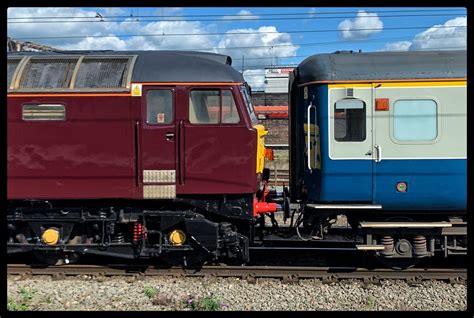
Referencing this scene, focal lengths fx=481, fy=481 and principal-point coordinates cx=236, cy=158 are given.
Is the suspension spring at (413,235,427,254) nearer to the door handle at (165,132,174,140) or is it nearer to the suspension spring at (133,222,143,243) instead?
the door handle at (165,132,174,140)

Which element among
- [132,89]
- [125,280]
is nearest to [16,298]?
[125,280]

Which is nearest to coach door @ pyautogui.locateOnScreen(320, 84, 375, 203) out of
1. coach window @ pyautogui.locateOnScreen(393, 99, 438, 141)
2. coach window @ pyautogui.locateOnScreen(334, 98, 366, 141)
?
coach window @ pyautogui.locateOnScreen(334, 98, 366, 141)

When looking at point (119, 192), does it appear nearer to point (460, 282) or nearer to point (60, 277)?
point (60, 277)

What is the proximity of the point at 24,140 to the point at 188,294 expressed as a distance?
10.4 feet

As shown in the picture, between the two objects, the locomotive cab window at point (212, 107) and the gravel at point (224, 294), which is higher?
the locomotive cab window at point (212, 107)

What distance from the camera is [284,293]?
6703 mm

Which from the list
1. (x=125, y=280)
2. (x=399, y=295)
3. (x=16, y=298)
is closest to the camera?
(x=16, y=298)

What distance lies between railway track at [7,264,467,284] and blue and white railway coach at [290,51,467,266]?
0.41 meters

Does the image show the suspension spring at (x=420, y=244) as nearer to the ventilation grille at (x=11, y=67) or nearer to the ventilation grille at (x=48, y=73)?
the ventilation grille at (x=48, y=73)

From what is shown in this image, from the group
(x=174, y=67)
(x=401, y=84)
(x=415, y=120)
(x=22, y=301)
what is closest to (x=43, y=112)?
(x=174, y=67)

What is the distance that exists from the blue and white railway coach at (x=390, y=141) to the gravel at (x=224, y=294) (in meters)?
0.77

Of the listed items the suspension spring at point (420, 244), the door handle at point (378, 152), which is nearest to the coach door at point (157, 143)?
the door handle at point (378, 152)

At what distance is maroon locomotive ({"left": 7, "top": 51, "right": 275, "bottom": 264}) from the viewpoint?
6.79m

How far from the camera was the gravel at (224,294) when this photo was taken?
6234 mm
